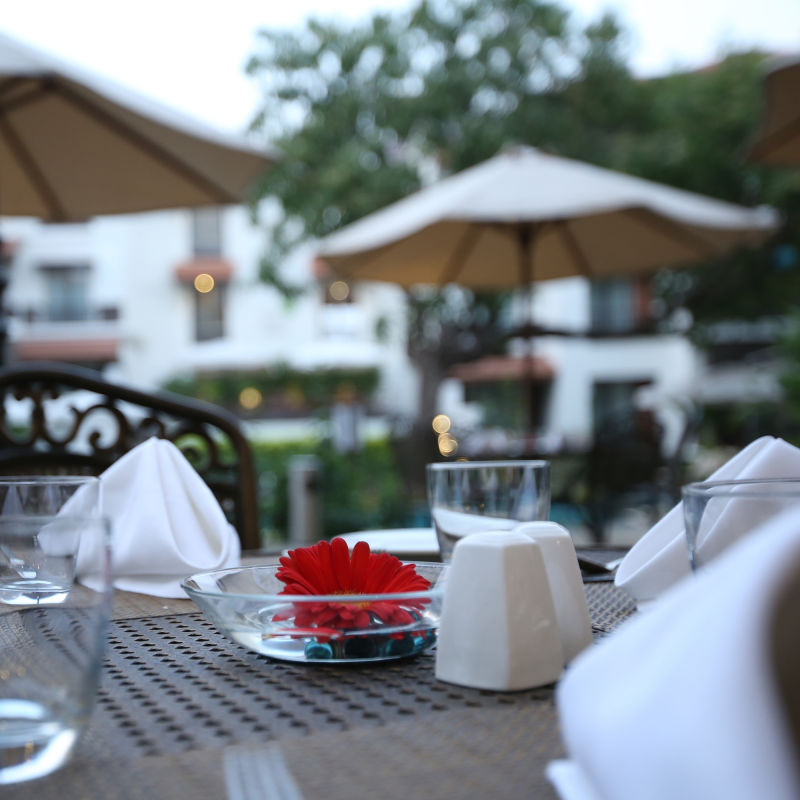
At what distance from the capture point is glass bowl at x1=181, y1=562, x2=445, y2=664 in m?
0.65

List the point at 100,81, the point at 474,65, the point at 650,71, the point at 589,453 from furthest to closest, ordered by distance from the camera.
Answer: the point at 650,71, the point at 474,65, the point at 589,453, the point at 100,81

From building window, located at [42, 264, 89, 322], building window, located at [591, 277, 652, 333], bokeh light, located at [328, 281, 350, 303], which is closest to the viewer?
building window, located at [591, 277, 652, 333]

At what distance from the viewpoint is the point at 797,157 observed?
301 centimetres

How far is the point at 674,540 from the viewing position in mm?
830

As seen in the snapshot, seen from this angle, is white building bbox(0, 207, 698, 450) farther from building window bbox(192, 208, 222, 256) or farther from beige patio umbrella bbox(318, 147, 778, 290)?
beige patio umbrella bbox(318, 147, 778, 290)

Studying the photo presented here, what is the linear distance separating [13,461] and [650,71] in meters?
13.2

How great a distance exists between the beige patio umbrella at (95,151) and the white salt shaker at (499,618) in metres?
2.24

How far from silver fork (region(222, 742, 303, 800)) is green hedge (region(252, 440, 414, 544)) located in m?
3.55

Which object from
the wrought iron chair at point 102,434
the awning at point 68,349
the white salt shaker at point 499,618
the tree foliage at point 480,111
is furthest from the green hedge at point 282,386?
the white salt shaker at point 499,618

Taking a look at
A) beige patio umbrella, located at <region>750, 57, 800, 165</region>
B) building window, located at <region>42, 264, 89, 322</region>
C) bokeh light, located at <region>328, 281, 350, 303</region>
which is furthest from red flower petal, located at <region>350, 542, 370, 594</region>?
building window, located at <region>42, 264, 89, 322</region>

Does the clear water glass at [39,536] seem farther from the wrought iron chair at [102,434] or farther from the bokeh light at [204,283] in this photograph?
the bokeh light at [204,283]

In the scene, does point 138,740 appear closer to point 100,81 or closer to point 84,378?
point 84,378

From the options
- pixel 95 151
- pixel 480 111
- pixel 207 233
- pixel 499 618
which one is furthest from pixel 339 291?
pixel 499 618

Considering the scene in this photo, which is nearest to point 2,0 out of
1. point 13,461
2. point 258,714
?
point 13,461
